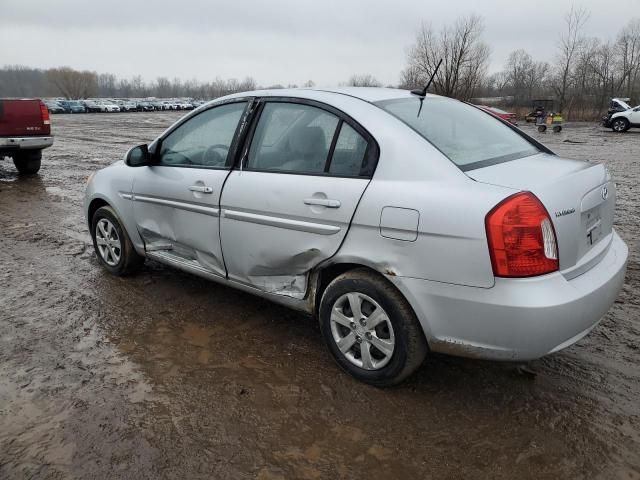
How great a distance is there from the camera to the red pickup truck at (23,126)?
9.65 m

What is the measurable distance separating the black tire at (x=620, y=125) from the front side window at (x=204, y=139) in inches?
1104

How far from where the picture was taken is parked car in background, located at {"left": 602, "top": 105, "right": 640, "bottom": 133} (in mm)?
25797

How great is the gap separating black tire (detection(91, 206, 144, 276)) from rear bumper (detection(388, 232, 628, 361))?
2.82 meters

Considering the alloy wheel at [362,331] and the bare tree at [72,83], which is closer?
the alloy wheel at [362,331]

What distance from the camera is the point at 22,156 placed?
10750 mm

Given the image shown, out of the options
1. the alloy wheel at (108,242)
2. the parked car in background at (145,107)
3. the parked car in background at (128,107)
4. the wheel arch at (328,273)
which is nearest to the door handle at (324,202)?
the wheel arch at (328,273)

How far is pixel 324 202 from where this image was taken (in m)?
2.86

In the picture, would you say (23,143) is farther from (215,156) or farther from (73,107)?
(73,107)

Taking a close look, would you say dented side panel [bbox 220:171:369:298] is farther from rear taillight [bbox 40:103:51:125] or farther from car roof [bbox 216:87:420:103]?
rear taillight [bbox 40:103:51:125]

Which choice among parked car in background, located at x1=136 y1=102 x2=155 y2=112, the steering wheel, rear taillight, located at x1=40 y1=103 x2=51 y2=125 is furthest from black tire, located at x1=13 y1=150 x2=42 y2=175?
parked car in background, located at x1=136 y1=102 x2=155 y2=112

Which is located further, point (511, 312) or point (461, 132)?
point (461, 132)

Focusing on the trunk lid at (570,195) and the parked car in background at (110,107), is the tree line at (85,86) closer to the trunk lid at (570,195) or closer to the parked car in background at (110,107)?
the parked car in background at (110,107)

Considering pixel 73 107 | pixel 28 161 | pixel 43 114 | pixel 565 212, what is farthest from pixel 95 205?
pixel 73 107

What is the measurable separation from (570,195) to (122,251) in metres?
3.62
